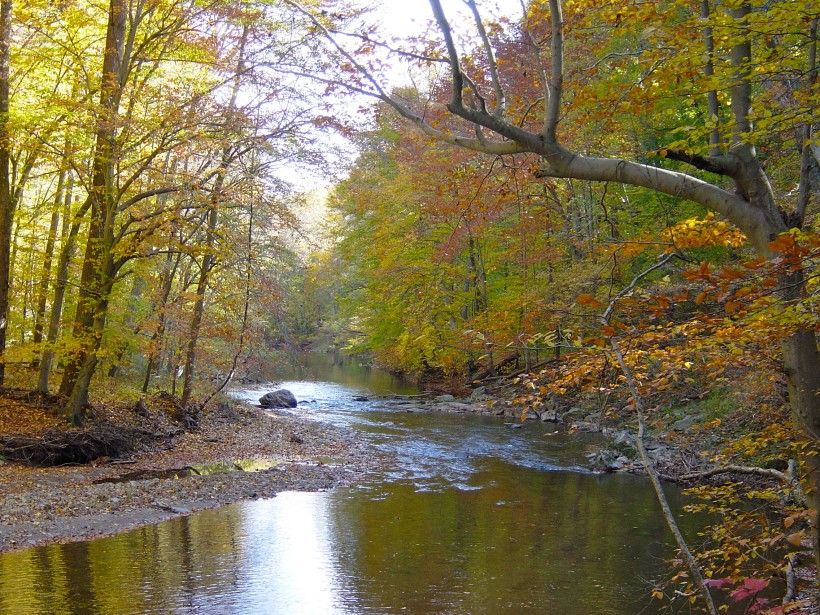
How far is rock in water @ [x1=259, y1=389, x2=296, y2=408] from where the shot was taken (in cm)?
2297

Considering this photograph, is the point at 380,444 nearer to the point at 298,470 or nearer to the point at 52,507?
the point at 298,470

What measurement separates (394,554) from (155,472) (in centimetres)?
519

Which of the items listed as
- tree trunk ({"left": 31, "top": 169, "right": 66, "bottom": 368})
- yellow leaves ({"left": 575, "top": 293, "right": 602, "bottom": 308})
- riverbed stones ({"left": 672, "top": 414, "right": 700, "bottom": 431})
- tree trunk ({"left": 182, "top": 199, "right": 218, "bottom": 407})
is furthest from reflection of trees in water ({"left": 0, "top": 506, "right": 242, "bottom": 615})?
riverbed stones ({"left": 672, "top": 414, "right": 700, "bottom": 431})

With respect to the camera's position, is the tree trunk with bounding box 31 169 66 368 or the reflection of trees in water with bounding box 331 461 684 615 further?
the tree trunk with bounding box 31 169 66 368

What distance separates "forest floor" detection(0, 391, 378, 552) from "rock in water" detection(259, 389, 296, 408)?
471cm

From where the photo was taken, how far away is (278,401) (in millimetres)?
23094

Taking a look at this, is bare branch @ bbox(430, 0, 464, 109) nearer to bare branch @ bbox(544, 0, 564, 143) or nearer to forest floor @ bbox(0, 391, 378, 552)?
bare branch @ bbox(544, 0, 564, 143)

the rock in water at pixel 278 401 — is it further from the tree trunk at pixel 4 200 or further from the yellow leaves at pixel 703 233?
the yellow leaves at pixel 703 233

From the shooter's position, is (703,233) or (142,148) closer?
(703,233)

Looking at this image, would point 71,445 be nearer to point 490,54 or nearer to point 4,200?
point 4,200

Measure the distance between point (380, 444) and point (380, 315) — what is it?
49.3 ft

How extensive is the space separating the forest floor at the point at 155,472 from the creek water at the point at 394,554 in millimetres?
505

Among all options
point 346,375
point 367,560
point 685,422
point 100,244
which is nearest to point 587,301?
point 367,560

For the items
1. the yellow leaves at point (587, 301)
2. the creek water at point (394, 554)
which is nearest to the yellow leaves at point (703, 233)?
the yellow leaves at point (587, 301)
